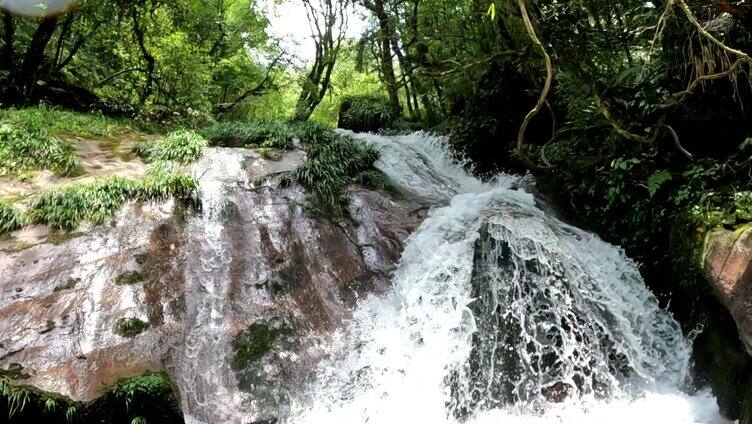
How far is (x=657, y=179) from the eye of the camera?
5.20m

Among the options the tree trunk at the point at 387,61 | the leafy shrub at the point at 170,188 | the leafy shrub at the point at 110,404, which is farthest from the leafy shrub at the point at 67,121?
the tree trunk at the point at 387,61

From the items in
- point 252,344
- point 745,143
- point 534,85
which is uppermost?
point 534,85

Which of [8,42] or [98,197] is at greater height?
[8,42]

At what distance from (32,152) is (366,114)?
9.50 meters

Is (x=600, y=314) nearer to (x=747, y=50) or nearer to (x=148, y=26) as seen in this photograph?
(x=747, y=50)

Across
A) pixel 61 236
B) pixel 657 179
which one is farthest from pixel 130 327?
pixel 657 179

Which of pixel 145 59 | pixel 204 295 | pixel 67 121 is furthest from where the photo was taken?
pixel 145 59

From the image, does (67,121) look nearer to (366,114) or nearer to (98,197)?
(98,197)

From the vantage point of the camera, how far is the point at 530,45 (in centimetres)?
661

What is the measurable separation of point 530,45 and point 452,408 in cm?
492

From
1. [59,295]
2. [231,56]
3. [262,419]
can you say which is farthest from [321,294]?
[231,56]

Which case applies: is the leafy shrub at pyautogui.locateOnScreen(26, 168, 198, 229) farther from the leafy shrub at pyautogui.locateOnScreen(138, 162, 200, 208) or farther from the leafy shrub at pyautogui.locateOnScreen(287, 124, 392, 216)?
the leafy shrub at pyautogui.locateOnScreen(287, 124, 392, 216)

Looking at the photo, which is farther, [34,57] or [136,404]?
[34,57]

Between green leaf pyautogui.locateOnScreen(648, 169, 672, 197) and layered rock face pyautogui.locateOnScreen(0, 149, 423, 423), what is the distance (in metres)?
3.06
